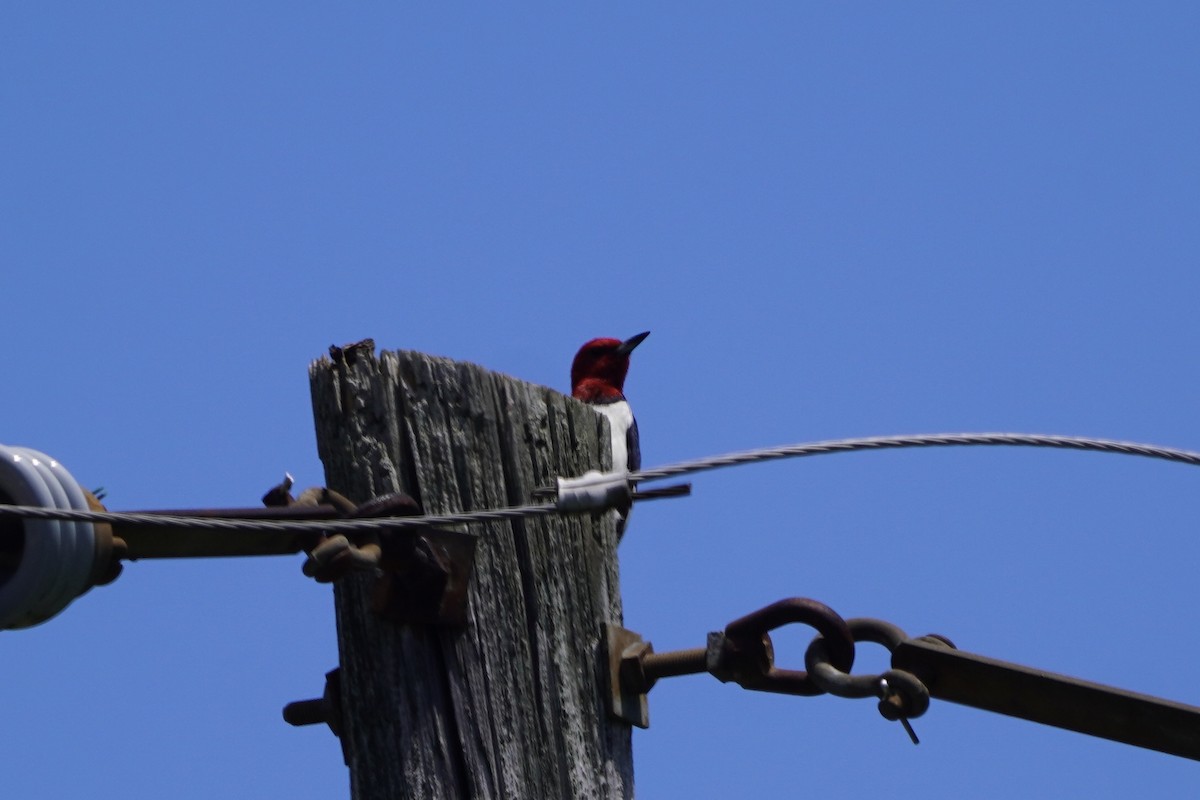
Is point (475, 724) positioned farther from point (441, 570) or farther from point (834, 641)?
point (834, 641)

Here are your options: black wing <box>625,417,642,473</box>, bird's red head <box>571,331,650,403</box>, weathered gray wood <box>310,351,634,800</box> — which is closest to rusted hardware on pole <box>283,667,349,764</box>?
weathered gray wood <box>310,351,634,800</box>

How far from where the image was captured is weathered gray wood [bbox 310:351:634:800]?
3.08 m

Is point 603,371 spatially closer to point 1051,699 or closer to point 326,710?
point 326,710

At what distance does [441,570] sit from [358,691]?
0.87 feet

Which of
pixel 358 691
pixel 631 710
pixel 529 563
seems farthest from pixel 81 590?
pixel 631 710

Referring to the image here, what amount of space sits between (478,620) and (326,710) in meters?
0.34

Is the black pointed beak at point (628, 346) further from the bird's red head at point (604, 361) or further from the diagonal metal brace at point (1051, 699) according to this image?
the diagonal metal brace at point (1051, 699)

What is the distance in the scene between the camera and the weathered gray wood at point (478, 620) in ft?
10.1

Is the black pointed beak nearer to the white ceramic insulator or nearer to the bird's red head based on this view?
the bird's red head

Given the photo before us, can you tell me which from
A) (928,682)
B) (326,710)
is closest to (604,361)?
(326,710)

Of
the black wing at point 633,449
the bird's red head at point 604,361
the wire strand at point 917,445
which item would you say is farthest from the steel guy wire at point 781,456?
the bird's red head at point 604,361

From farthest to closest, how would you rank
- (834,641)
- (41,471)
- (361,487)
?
(361,487) < (834,641) < (41,471)

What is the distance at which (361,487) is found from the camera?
10.5 ft

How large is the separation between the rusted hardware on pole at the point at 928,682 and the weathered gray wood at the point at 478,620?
0.87 ft
